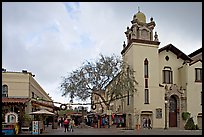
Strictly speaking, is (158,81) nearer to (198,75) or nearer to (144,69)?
(144,69)

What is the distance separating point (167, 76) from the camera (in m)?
47.0

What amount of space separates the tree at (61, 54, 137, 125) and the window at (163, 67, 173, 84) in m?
5.69

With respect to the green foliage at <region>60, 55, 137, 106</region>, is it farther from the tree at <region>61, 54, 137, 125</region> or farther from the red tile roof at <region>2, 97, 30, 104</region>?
the red tile roof at <region>2, 97, 30, 104</region>

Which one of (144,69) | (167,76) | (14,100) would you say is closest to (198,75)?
(167,76)

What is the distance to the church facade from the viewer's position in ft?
144

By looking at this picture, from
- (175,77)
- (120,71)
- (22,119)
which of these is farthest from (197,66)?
(22,119)

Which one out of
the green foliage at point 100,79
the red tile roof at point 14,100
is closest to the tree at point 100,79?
the green foliage at point 100,79

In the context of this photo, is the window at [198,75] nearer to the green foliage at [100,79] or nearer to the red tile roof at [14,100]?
the green foliage at [100,79]

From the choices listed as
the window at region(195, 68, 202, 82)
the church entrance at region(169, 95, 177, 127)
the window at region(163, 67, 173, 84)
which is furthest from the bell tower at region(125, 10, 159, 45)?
the church entrance at region(169, 95, 177, 127)

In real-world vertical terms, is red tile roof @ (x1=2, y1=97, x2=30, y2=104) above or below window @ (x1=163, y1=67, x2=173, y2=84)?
below

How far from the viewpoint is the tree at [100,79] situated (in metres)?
42.2

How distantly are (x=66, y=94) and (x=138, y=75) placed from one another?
32.0ft

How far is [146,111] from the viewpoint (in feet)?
143

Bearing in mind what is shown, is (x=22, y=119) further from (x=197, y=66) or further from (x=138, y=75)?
(x=197, y=66)
